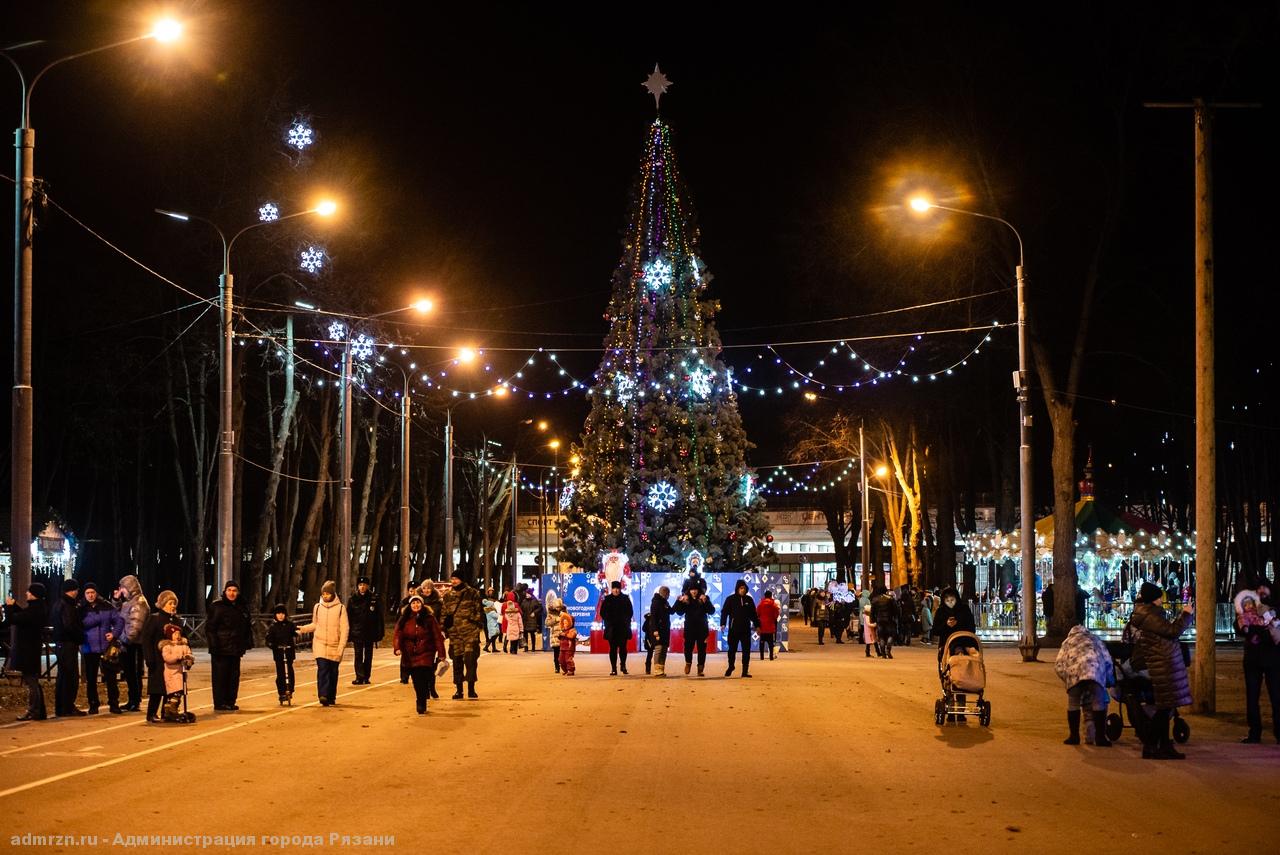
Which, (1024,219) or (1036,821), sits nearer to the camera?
(1036,821)

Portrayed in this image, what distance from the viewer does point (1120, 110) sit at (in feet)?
127

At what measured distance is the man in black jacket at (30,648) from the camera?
19000mm

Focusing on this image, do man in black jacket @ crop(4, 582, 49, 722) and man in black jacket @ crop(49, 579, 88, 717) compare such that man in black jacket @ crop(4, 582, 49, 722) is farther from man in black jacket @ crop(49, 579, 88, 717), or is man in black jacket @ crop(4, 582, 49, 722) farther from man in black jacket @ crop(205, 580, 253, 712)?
man in black jacket @ crop(205, 580, 253, 712)

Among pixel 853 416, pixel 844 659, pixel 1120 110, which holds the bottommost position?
pixel 844 659

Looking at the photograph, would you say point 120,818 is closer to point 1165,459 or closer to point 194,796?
point 194,796

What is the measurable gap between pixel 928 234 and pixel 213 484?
3028 centimetres

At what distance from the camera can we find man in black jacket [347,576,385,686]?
84.8 ft

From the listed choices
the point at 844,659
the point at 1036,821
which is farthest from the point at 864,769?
the point at 844,659

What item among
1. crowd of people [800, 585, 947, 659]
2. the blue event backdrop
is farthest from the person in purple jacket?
crowd of people [800, 585, 947, 659]

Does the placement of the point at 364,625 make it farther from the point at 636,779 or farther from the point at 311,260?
the point at 311,260

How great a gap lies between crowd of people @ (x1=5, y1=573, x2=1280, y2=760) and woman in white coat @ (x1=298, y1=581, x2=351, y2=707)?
1cm

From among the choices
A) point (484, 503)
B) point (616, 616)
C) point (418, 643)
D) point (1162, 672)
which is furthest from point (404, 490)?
point (1162, 672)

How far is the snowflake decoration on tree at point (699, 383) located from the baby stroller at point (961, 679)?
23.3m

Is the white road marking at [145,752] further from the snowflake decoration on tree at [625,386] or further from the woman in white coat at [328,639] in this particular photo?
the snowflake decoration on tree at [625,386]
